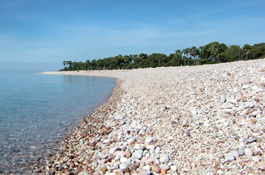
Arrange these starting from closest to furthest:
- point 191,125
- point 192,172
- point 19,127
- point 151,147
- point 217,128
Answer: point 192,172
point 151,147
point 217,128
point 191,125
point 19,127

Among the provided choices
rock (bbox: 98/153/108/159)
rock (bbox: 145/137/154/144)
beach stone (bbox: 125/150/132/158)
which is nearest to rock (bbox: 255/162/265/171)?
rock (bbox: 145/137/154/144)

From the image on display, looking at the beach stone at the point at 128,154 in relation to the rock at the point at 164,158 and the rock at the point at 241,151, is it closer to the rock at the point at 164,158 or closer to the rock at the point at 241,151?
the rock at the point at 164,158

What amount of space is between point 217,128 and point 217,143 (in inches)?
36.2

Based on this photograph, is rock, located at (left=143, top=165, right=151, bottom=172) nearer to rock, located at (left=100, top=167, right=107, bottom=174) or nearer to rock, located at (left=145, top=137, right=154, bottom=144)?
rock, located at (left=100, top=167, right=107, bottom=174)

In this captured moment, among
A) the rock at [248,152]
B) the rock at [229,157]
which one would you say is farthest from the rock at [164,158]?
the rock at [248,152]

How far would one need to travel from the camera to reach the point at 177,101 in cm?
993

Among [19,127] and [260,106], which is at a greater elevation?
[260,106]

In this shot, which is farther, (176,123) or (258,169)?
(176,123)

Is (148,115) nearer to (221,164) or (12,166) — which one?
(221,164)

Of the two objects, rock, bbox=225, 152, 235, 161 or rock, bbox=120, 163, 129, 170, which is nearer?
rock, bbox=225, 152, 235, 161

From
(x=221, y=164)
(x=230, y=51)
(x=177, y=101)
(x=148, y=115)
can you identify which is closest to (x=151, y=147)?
(x=221, y=164)

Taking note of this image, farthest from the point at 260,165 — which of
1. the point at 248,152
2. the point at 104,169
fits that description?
the point at 104,169

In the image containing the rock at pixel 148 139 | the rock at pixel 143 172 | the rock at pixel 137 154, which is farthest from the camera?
the rock at pixel 148 139

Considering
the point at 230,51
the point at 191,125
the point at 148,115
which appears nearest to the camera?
the point at 191,125
